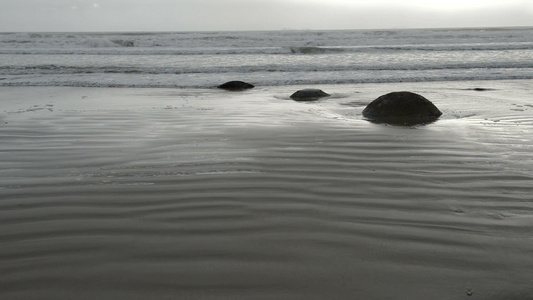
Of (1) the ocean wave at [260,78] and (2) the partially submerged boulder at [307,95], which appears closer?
(2) the partially submerged boulder at [307,95]

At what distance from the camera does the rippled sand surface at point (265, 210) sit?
83.9 inches

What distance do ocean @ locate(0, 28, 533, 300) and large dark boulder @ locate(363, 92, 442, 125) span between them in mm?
405

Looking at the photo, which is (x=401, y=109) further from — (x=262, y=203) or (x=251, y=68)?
(x=251, y=68)

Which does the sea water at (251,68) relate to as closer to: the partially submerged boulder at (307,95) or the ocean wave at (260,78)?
the ocean wave at (260,78)

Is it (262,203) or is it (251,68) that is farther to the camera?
(251,68)

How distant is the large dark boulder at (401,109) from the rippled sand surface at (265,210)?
0.76 metres

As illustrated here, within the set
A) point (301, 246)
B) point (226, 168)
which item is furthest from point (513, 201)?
point (226, 168)

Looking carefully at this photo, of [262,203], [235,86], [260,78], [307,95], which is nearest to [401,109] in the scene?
[307,95]

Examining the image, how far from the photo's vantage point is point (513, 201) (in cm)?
319

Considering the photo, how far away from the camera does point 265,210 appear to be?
3072mm

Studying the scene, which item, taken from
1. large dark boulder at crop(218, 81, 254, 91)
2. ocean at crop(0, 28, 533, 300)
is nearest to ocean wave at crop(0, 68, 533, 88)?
large dark boulder at crop(218, 81, 254, 91)

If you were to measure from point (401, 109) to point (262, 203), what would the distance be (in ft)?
14.8

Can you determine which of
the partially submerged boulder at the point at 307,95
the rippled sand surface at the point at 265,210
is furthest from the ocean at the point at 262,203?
the partially submerged boulder at the point at 307,95

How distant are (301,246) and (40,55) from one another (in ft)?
76.1
